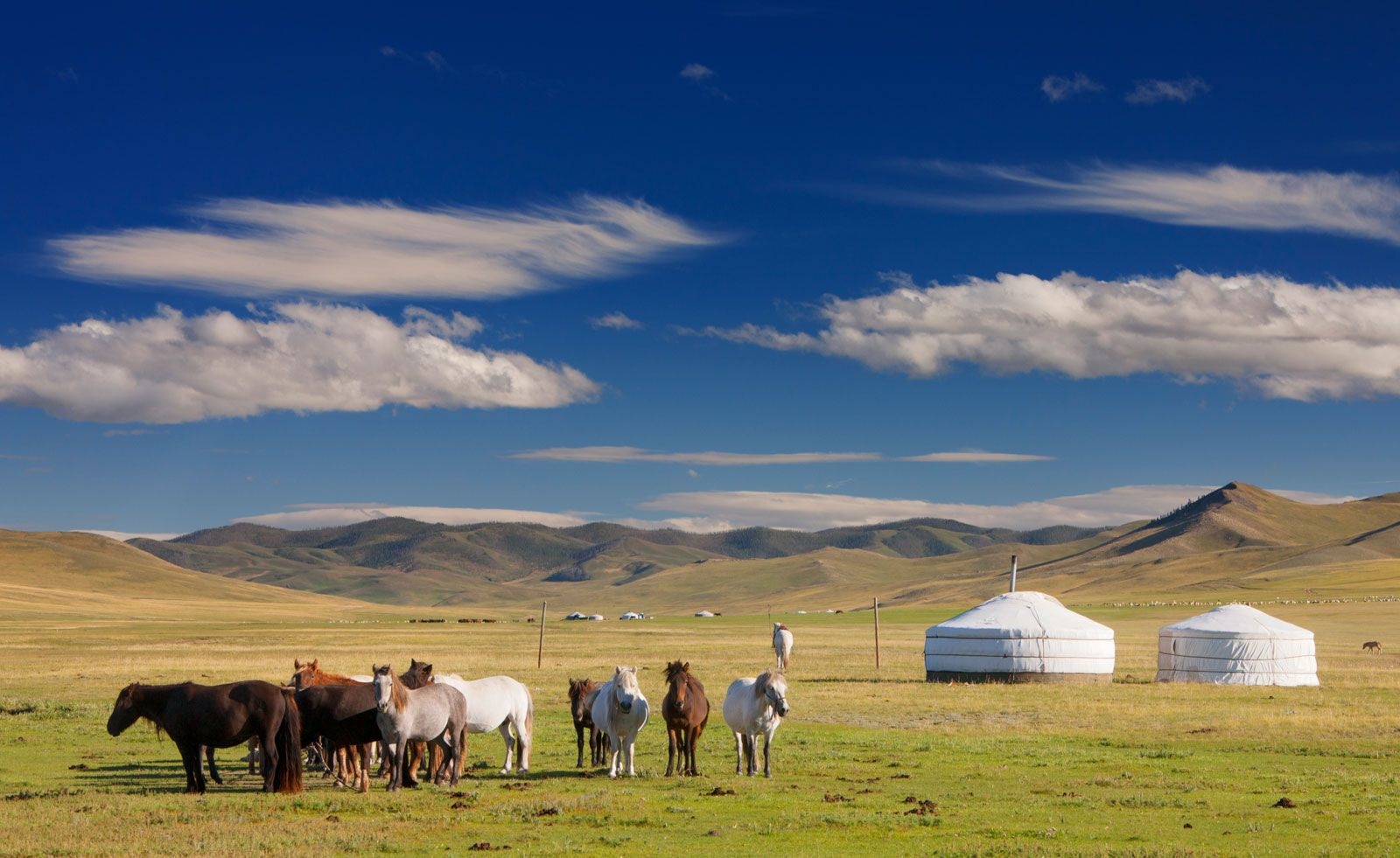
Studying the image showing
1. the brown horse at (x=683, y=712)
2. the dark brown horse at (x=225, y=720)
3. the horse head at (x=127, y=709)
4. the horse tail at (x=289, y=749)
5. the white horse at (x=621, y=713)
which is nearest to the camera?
the dark brown horse at (x=225, y=720)

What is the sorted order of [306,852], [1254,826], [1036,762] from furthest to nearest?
1. [1036,762]
2. [1254,826]
3. [306,852]

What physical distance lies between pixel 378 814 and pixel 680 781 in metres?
4.60

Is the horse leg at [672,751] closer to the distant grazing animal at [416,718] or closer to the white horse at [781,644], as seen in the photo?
the distant grazing animal at [416,718]

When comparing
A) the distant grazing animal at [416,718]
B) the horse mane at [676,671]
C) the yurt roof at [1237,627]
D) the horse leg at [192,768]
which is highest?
the yurt roof at [1237,627]

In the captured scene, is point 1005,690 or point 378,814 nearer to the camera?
point 378,814

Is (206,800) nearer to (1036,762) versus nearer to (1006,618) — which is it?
(1036,762)

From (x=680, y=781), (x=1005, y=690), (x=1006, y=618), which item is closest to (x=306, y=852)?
(x=680, y=781)

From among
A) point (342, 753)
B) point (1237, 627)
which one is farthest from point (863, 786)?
point (1237, 627)

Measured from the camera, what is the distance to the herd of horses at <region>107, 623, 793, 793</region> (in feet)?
55.9

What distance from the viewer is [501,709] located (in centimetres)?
1919

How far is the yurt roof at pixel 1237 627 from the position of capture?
42812mm

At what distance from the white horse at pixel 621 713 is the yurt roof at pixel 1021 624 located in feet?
81.1

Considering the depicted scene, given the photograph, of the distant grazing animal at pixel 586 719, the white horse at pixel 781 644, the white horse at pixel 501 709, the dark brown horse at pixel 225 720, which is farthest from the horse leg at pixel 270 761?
the white horse at pixel 781 644

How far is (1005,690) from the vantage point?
38.4 metres
